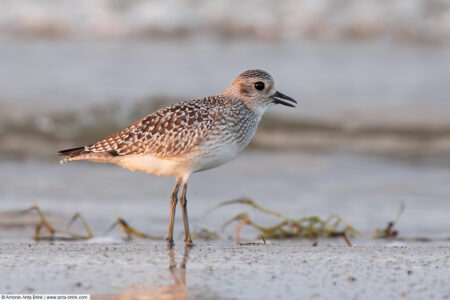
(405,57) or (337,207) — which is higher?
(405,57)

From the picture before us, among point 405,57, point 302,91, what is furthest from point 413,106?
point 405,57

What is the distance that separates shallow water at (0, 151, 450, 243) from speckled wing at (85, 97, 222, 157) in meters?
1.37

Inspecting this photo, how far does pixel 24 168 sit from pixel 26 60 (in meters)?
5.43

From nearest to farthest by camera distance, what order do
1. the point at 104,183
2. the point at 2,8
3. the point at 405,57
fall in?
the point at 104,183 → the point at 405,57 → the point at 2,8

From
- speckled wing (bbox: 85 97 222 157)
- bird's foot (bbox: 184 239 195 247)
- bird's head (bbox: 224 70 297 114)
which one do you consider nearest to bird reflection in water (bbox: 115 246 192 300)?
bird's foot (bbox: 184 239 195 247)

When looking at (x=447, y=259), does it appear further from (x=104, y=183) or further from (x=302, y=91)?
(x=302, y=91)

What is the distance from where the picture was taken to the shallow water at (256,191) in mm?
8273

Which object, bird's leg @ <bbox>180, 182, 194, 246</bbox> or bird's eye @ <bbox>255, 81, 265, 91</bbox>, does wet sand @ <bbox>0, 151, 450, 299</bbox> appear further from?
bird's eye @ <bbox>255, 81, 265, 91</bbox>

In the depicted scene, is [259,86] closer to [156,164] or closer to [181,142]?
[181,142]

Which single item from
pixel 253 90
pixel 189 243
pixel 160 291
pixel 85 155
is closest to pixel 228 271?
pixel 160 291

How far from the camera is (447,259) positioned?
17.8 feet

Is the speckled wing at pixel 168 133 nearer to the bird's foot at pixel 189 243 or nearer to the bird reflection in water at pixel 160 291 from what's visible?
the bird's foot at pixel 189 243

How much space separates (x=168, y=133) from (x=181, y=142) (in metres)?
0.15

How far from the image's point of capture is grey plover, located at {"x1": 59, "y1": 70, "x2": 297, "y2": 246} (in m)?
6.37
